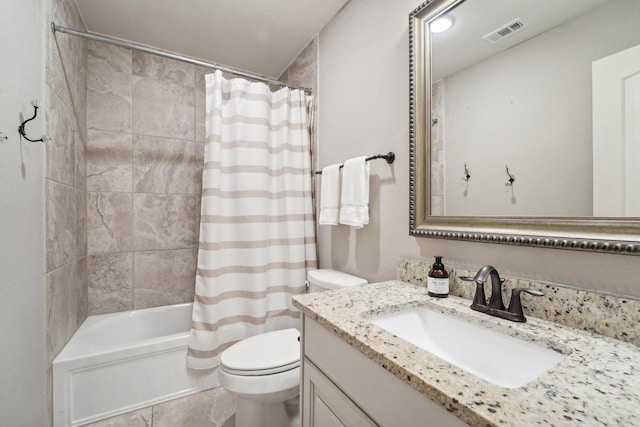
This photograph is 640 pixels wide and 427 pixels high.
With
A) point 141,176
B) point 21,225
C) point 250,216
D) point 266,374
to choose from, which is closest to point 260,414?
point 266,374

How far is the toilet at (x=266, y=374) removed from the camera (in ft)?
3.76

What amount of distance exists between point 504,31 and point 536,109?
0.30 meters

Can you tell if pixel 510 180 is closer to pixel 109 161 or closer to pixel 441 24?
pixel 441 24

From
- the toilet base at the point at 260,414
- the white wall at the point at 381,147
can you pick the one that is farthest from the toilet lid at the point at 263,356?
the white wall at the point at 381,147

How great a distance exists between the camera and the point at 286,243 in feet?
5.96

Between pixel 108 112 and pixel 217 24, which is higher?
pixel 217 24

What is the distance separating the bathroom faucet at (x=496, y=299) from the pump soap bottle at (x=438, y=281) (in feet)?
0.37

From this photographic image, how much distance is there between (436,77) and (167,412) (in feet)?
7.12

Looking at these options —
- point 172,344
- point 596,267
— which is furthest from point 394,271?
point 172,344

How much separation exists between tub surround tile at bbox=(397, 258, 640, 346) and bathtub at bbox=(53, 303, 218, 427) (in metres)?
1.71

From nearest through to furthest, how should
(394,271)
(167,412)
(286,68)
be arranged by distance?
(394,271)
(167,412)
(286,68)

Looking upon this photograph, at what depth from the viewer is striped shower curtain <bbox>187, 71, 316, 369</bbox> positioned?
158 centimetres

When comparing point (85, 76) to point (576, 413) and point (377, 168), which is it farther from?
point (576, 413)

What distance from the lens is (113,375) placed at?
1.45 m
